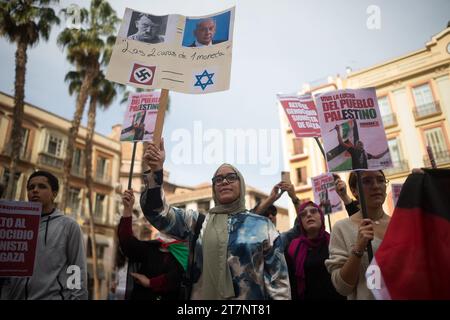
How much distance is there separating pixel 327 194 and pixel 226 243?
12.7ft

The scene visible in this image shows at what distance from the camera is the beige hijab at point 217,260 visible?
2191 millimetres

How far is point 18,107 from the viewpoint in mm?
12141

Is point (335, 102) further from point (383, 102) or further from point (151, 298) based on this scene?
point (383, 102)

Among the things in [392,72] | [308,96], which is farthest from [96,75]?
[392,72]

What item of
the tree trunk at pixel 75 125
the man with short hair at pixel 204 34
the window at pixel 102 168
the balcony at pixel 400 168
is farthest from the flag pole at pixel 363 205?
the window at pixel 102 168

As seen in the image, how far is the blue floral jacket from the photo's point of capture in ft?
7.28

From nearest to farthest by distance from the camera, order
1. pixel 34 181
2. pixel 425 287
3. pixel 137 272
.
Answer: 1. pixel 425 287
2. pixel 34 181
3. pixel 137 272

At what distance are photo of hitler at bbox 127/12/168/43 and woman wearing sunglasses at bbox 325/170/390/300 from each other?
81.3 inches

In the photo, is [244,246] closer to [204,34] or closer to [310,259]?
[310,259]

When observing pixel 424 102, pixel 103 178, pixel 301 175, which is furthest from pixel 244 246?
Result: pixel 103 178

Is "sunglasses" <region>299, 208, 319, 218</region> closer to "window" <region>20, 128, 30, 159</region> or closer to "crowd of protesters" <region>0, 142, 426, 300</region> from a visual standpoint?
"crowd of protesters" <region>0, 142, 426, 300</region>

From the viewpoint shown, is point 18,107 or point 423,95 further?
point 423,95

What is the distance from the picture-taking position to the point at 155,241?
3516 mm

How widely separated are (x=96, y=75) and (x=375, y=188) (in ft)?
48.5
